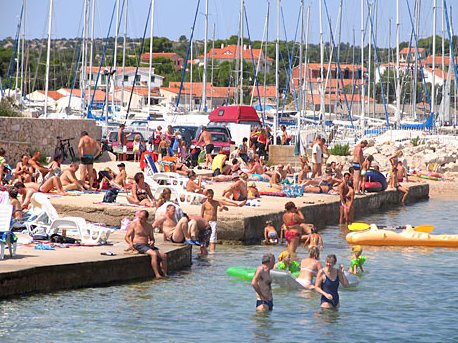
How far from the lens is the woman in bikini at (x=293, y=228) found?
66.9 feet

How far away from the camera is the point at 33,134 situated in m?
31.2

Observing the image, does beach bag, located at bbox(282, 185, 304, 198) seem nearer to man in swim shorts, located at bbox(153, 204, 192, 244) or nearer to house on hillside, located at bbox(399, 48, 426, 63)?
man in swim shorts, located at bbox(153, 204, 192, 244)

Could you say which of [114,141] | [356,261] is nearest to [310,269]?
[356,261]

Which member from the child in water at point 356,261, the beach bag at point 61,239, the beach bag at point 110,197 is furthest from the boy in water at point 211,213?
the beach bag at point 61,239

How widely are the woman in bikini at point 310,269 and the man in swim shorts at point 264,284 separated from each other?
139 cm

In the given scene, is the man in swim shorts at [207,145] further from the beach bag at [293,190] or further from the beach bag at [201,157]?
the beach bag at [293,190]

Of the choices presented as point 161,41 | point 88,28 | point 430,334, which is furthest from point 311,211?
point 161,41

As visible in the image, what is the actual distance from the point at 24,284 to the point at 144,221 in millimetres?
2744

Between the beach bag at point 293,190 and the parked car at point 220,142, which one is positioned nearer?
the beach bag at point 293,190

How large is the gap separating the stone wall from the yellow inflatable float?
1143cm

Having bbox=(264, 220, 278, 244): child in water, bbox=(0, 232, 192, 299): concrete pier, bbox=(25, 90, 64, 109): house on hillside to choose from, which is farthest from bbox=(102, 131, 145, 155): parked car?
bbox=(25, 90, 64, 109): house on hillside

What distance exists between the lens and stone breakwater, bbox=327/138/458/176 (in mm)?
43406

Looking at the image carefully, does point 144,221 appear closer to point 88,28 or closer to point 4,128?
point 4,128

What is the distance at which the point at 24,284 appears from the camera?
14.5 metres
